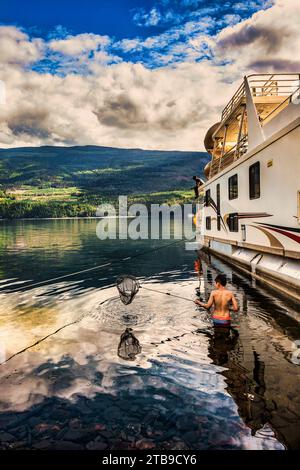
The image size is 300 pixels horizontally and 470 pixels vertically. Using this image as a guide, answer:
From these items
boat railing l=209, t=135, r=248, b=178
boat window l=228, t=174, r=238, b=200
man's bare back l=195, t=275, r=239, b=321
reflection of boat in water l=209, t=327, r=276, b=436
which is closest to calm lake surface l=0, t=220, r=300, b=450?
reflection of boat in water l=209, t=327, r=276, b=436

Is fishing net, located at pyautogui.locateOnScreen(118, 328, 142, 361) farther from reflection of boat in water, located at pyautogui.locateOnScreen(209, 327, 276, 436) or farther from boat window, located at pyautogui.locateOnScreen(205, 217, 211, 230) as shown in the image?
boat window, located at pyautogui.locateOnScreen(205, 217, 211, 230)

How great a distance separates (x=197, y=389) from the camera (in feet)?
21.7

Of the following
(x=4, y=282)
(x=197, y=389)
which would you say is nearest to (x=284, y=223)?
(x=197, y=389)

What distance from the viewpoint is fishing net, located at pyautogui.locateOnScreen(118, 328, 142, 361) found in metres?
8.52

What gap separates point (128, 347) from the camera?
9055 millimetres

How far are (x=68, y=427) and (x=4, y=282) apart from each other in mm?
17012

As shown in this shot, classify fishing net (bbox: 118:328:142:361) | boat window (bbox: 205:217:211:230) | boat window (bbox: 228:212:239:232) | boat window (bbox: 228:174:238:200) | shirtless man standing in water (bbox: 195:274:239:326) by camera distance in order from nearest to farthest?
fishing net (bbox: 118:328:142:361) < shirtless man standing in water (bbox: 195:274:239:326) < boat window (bbox: 228:174:238:200) < boat window (bbox: 228:212:239:232) < boat window (bbox: 205:217:211:230)

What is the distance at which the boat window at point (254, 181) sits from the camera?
17000mm

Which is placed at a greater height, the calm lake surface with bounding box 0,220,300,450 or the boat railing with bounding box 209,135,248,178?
the boat railing with bounding box 209,135,248,178

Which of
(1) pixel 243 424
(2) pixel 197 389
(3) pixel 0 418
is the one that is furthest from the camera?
(2) pixel 197 389

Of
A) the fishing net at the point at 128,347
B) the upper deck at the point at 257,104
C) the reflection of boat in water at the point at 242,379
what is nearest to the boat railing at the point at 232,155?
the upper deck at the point at 257,104

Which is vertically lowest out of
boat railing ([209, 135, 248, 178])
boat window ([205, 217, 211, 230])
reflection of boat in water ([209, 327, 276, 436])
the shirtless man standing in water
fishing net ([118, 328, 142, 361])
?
fishing net ([118, 328, 142, 361])

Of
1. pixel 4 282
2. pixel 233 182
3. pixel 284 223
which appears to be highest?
pixel 233 182
